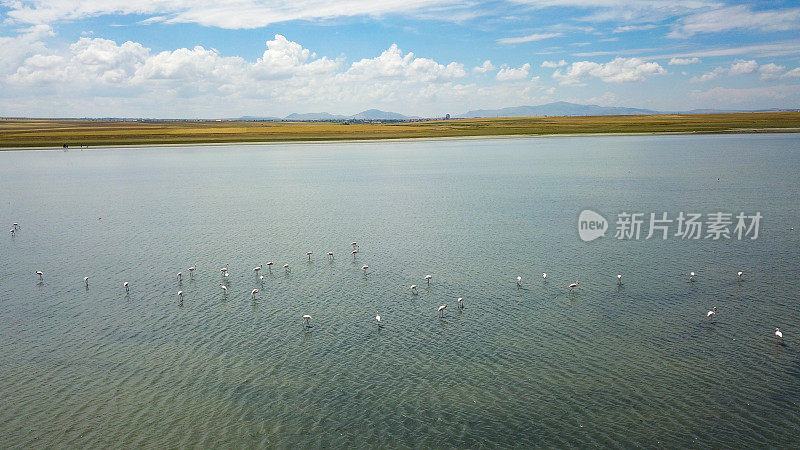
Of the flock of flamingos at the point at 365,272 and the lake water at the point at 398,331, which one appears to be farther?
the flock of flamingos at the point at 365,272

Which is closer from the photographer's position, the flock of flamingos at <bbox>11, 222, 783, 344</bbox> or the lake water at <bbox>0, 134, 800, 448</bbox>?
the lake water at <bbox>0, 134, 800, 448</bbox>

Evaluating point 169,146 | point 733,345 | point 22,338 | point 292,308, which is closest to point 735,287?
point 733,345

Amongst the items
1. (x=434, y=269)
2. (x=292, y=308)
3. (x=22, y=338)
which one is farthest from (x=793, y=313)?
(x=22, y=338)

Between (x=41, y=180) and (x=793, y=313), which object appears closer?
(x=793, y=313)

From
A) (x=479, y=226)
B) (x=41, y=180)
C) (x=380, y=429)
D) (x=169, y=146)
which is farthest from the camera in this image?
(x=169, y=146)

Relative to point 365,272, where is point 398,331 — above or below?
below

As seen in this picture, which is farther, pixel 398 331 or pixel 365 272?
pixel 365 272

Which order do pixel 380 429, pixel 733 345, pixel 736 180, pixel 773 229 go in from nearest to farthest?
pixel 380 429 → pixel 733 345 → pixel 773 229 → pixel 736 180

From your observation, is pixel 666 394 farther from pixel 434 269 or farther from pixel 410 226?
pixel 410 226
